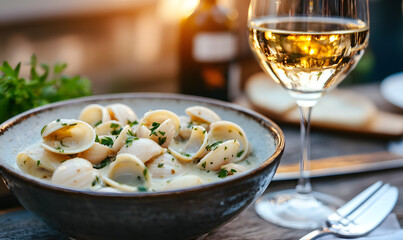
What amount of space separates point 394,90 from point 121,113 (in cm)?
96

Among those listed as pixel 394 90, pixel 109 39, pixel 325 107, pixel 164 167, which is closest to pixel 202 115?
pixel 164 167

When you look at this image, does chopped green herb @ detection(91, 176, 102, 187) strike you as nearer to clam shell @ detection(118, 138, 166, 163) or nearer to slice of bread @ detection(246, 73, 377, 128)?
clam shell @ detection(118, 138, 166, 163)

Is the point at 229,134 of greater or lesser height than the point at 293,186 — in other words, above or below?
above

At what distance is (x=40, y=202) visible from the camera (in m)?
0.58

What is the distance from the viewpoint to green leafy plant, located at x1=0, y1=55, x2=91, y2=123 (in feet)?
3.03

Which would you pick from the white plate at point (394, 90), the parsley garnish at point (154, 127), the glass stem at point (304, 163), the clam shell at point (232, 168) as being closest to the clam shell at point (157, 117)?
the parsley garnish at point (154, 127)

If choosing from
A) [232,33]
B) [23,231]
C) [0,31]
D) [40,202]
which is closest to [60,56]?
[0,31]

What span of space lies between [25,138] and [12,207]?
14cm

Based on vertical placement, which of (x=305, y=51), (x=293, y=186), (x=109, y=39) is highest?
(x=305, y=51)

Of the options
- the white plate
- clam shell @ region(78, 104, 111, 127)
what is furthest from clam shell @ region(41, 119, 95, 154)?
the white plate

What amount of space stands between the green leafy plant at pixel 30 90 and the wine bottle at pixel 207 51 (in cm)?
42

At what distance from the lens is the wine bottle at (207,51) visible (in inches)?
56.4

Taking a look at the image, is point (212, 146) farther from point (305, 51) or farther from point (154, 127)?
point (305, 51)

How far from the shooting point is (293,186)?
3.19 feet
